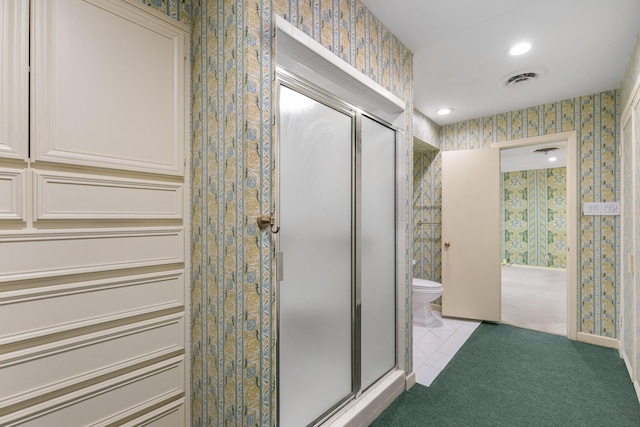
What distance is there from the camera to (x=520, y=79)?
2713mm

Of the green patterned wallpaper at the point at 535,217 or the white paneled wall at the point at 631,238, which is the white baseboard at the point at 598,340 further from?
the green patterned wallpaper at the point at 535,217

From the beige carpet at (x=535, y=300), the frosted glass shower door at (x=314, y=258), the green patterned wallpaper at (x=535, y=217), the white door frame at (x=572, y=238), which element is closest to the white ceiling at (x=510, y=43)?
the white door frame at (x=572, y=238)

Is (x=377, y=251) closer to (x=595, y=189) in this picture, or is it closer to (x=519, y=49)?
(x=519, y=49)

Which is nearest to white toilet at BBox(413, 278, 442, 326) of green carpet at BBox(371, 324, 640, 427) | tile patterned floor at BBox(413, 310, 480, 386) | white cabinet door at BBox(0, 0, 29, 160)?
tile patterned floor at BBox(413, 310, 480, 386)

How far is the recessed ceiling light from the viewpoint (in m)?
2.18

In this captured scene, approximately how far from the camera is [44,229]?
1.06 metres

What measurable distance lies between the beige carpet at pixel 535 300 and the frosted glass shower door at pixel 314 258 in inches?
113

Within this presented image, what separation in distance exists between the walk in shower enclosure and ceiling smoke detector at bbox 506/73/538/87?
1.44 meters

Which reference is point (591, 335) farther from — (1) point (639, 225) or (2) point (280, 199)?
(2) point (280, 199)

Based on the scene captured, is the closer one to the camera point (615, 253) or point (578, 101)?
point (615, 253)

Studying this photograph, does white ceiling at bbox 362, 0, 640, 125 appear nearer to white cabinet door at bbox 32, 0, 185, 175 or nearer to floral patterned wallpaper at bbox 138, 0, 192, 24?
floral patterned wallpaper at bbox 138, 0, 192, 24

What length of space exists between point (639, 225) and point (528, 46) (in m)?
1.42

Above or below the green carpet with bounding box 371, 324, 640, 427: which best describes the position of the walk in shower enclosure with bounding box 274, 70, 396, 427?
above

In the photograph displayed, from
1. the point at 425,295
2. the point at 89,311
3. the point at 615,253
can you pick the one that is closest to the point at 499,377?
the point at 425,295
